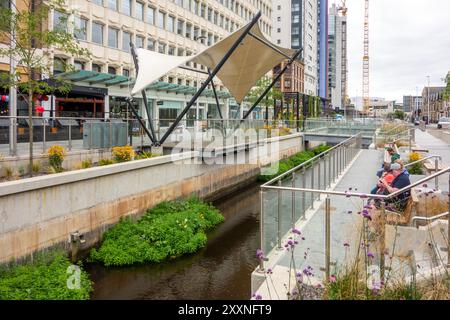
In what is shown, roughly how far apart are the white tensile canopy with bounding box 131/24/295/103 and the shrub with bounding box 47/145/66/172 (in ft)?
12.2

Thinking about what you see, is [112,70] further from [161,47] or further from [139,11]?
[161,47]

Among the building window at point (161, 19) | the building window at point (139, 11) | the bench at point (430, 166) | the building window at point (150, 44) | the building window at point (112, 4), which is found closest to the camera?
the bench at point (430, 166)

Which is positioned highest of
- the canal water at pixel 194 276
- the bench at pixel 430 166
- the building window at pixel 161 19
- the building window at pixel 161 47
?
the building window at pixel 161 19

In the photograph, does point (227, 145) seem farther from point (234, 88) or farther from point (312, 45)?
point (312, 45)

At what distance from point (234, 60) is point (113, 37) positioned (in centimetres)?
1641

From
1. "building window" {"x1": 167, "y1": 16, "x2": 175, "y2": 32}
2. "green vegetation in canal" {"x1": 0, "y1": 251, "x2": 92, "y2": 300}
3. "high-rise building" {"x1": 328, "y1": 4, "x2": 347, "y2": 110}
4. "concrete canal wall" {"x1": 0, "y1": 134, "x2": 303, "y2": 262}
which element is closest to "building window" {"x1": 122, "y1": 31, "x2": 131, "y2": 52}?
"building window" {"x1": 167, "y1": 16, "x2": 175, "y2": 32}

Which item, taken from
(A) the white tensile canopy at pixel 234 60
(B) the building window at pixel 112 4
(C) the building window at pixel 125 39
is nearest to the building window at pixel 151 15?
(C) the building window at pixel 125 39

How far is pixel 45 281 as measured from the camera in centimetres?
887

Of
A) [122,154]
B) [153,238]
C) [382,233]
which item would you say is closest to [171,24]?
[122,154]

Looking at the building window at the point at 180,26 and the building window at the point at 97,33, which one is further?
the building window at the point at 180,26

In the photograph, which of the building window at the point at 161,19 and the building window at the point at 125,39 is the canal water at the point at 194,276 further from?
the building window at the point at 161,19

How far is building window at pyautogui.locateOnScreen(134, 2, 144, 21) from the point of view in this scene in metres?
38.6

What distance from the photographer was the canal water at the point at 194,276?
958 cm

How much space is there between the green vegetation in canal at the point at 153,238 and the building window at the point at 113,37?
2445cm
